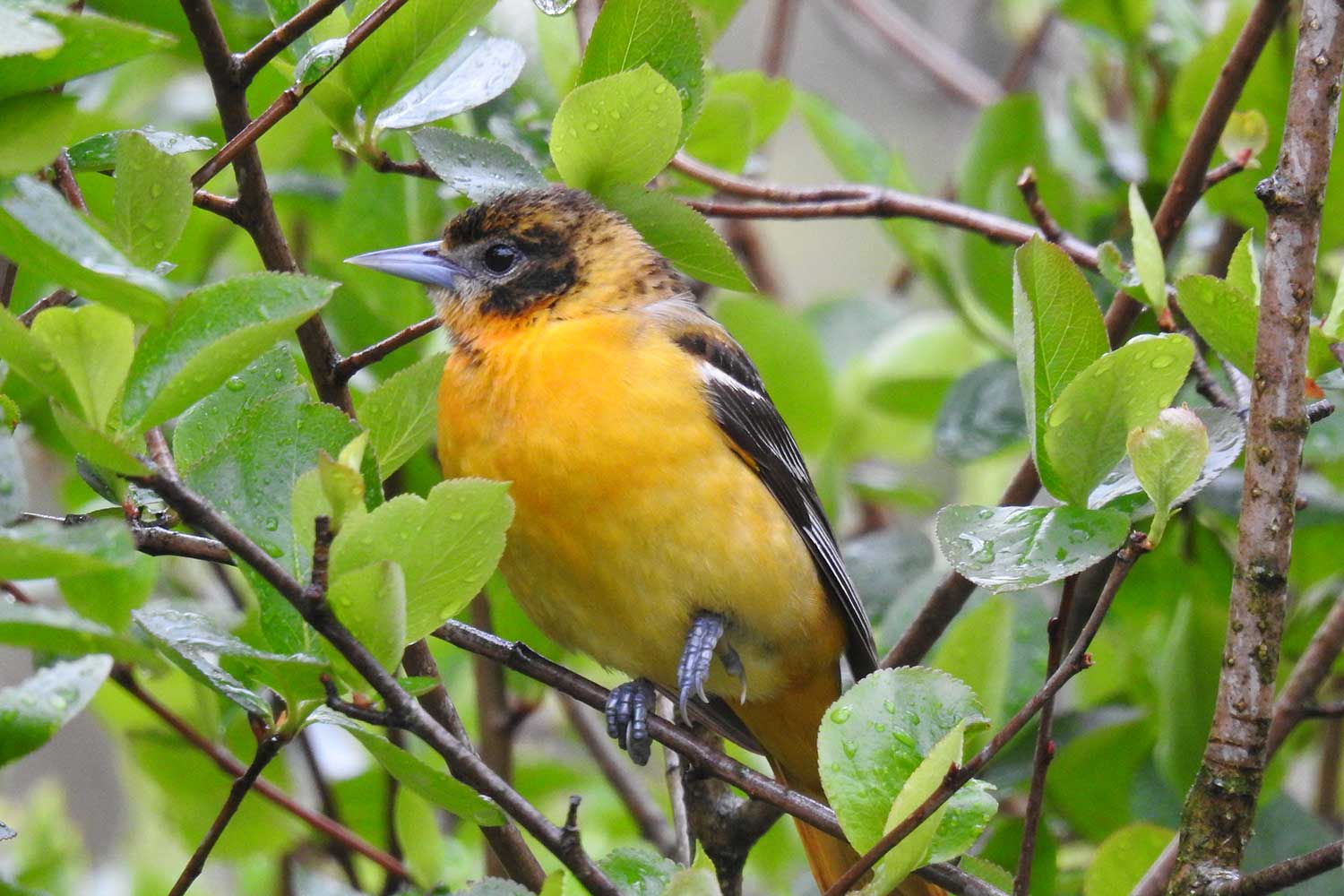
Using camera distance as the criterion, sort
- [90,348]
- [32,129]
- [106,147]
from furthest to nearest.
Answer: [106,147] < [90,348] < [32,129]

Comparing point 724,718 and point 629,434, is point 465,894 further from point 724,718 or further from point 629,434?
point 724,718

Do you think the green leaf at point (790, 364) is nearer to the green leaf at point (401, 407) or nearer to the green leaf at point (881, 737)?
the green leaf at point (401, 407)

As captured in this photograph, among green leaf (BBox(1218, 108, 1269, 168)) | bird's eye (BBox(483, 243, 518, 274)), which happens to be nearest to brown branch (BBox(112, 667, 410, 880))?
bird's eye (BBox(483, 243, 518, 274))

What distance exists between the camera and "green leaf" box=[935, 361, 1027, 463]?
11.3ft

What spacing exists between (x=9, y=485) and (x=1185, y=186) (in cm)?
207

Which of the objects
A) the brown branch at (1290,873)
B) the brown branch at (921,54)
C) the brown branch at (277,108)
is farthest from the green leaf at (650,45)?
the brown branch at (921,54)

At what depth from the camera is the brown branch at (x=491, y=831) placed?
7.25ft

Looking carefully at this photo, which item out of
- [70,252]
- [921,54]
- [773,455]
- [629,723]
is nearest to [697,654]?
[629,723]

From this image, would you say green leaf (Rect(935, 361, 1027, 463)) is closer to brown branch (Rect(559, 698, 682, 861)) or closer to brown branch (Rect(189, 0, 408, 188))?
brown branch (Rect(559, 698, 682, 861))

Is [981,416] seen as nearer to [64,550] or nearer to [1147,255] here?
[1147,255]

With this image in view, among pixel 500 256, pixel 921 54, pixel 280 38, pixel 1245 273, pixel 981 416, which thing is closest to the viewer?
pixel 280 38

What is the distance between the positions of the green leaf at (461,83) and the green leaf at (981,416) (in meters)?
1.53

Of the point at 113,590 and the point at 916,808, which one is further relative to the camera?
the point at 916,808

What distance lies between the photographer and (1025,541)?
6.09ft
